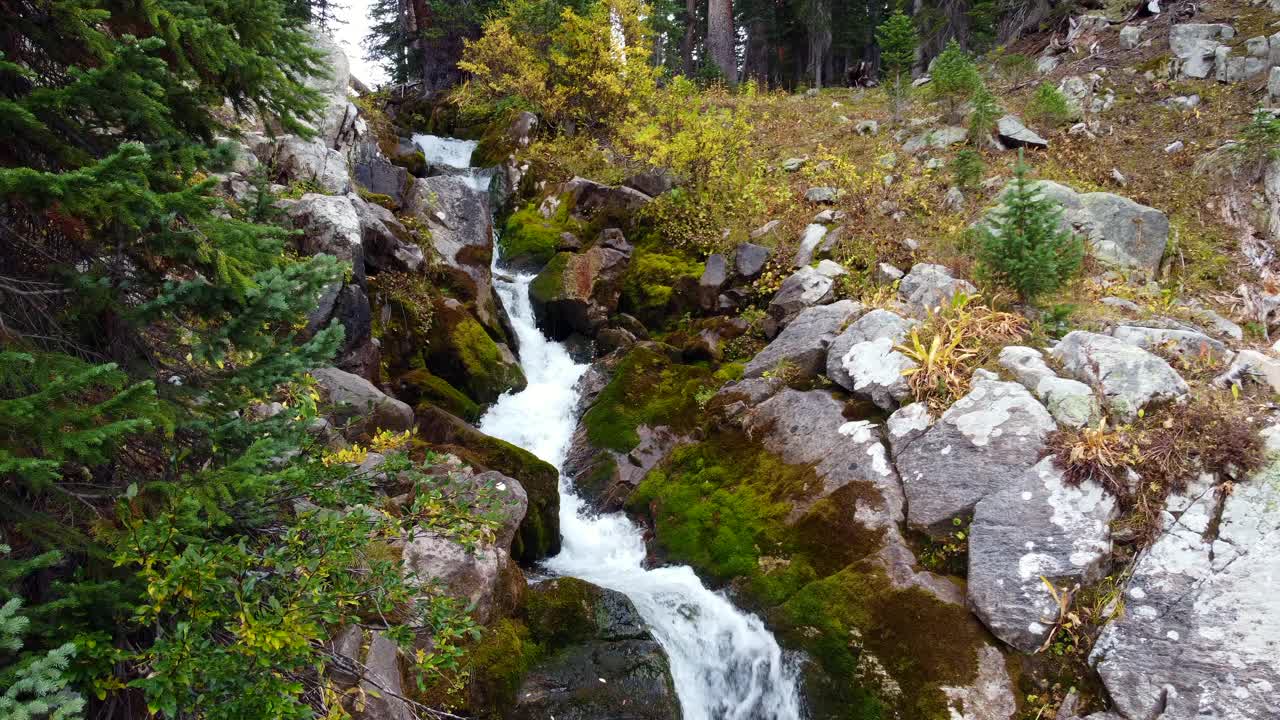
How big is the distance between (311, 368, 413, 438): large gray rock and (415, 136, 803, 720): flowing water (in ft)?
8.38

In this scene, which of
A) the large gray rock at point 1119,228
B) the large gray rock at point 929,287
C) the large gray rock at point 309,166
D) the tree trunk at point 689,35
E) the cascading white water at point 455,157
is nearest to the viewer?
the large gray rock at point 929,287

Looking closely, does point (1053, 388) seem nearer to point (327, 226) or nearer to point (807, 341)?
point (807, 341)

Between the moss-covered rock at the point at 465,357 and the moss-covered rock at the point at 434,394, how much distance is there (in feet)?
0.76

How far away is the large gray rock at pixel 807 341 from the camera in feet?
28.9

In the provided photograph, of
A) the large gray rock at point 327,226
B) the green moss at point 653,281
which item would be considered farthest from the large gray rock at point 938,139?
the large gray rock at point 327,226

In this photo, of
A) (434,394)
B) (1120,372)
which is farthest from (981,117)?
(434,394)

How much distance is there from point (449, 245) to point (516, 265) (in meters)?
2.06

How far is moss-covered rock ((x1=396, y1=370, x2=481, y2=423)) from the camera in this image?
973cm

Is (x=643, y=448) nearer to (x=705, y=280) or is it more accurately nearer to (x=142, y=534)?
(x=705, y=280)

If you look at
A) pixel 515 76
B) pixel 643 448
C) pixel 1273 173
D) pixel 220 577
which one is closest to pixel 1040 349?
pixel 643 448

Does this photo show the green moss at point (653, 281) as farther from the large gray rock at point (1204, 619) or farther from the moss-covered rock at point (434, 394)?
the large gray rock at point (1204, 619)

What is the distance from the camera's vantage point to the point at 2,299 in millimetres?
3178

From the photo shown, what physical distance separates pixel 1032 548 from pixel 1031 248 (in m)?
4.13

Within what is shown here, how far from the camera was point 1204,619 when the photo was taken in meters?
4.88
